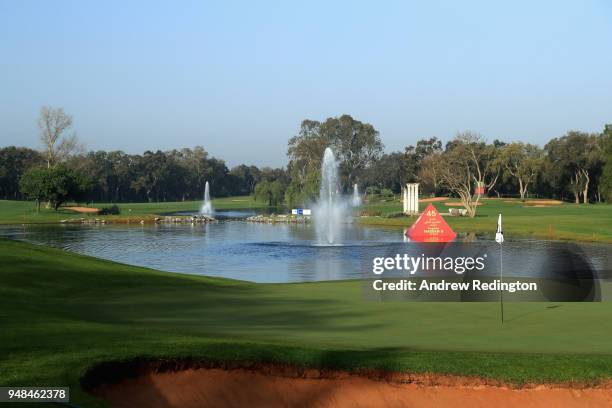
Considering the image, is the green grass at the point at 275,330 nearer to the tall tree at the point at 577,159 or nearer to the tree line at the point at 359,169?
the tree line at the point at 359,169

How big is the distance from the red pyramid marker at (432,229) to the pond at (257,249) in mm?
14772

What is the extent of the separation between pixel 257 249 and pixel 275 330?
43338 mm

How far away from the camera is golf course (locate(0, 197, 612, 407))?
1168 cm

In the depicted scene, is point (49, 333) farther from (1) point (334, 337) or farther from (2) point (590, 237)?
(2) point (590, 237)

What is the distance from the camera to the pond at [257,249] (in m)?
44.1

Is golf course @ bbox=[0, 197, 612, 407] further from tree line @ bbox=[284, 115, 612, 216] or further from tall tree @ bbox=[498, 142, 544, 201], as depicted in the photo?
tall tree @ bbox=[498, 142, 544, 201]

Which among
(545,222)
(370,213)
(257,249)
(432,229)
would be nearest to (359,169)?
(370,213)

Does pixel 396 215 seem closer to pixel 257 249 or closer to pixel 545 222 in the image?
pixel 545 222

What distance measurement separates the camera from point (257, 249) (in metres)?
59.1

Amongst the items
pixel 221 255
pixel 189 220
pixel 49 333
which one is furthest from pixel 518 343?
pixel 189 220

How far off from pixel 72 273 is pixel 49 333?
12994mm

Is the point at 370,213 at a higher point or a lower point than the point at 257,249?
higher

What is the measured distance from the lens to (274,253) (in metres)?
55.4

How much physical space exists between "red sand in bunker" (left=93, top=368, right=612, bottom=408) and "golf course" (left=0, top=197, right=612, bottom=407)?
20cm
